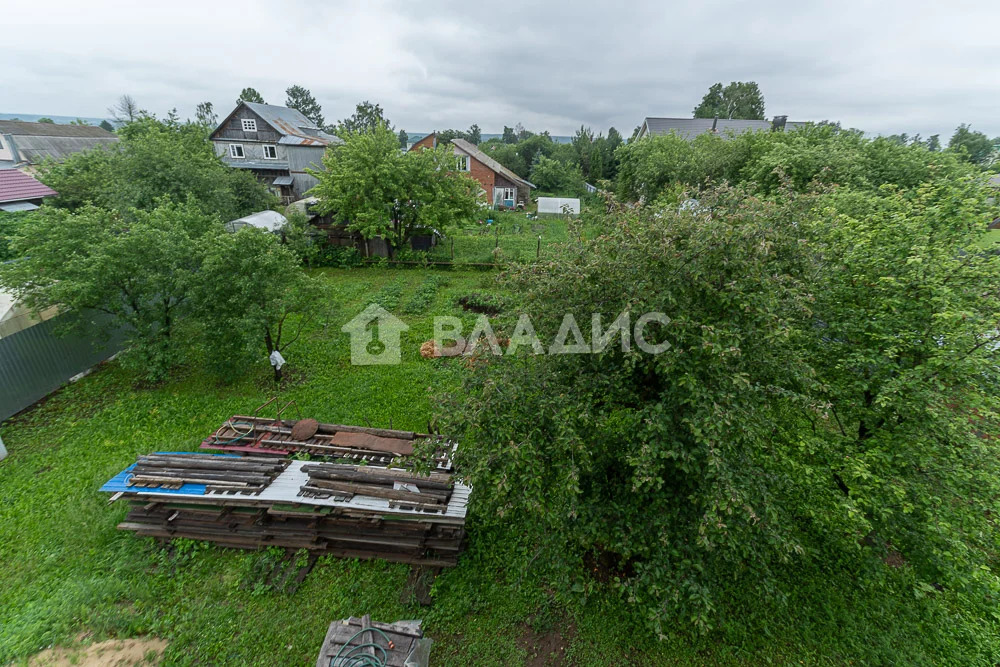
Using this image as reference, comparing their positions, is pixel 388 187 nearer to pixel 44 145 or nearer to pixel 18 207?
pixel 18 207

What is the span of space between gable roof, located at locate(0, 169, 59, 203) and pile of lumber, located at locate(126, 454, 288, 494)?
19.6m

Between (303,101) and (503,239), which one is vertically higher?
(303,101)

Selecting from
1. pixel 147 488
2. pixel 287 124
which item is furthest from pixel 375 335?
pixel 287 124

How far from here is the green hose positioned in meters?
3.22

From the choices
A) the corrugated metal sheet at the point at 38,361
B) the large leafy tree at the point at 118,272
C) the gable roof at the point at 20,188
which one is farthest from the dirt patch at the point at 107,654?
the gable roof at the point at 20,188

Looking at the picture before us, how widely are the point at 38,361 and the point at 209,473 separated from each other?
21.6 ft

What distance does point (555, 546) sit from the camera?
15.4 feet

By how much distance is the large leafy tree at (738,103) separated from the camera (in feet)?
163

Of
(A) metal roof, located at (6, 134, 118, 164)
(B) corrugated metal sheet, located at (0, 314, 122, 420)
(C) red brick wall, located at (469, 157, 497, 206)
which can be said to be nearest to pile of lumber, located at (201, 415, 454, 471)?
(B) corrugated metal sheet, located at (0, 314, 122, 420)

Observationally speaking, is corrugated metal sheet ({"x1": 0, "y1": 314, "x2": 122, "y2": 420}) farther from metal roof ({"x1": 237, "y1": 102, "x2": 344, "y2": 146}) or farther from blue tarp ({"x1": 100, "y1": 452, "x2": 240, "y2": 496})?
metal roof ({"x1": 237, "y1": 102, "x2": 344, "y2": 146})

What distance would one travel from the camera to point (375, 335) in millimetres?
12359

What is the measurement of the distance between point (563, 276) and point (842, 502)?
367 centimetres

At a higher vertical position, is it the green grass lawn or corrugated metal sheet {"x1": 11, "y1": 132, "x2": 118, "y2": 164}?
corrugated metal sheet {"x1": 11, "y1": 132, "x2": 118, "y2": 164}

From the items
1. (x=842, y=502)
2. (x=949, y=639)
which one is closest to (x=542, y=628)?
(x=842, y=502)
